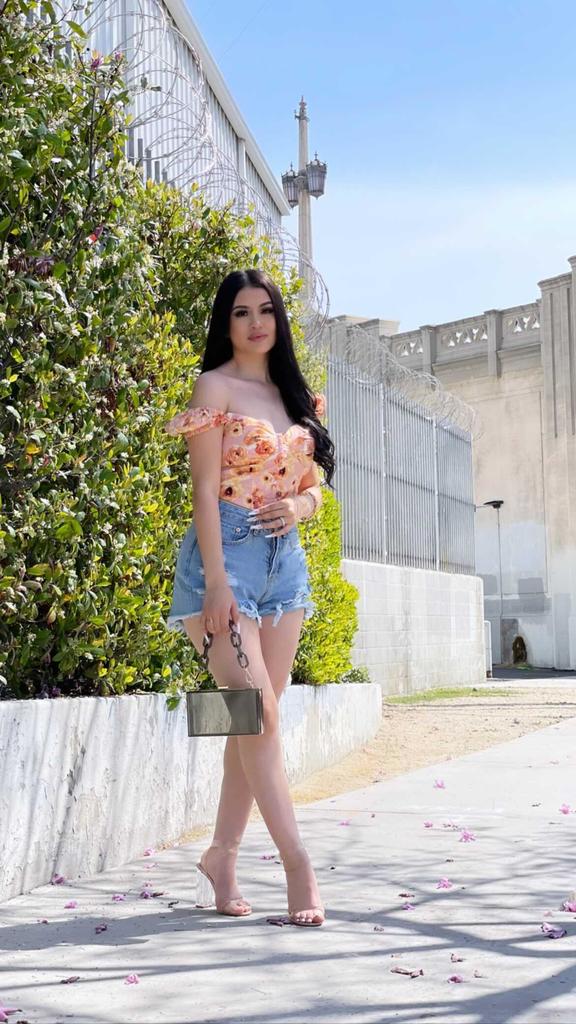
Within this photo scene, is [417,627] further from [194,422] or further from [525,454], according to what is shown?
[525,454]

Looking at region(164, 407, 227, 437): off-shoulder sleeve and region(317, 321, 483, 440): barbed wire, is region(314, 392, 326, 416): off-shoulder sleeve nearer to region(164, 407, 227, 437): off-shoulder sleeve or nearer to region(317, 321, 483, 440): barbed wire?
region(164, 407, 227, 437): off-shoulder sleeve

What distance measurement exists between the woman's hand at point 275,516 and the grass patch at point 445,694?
33.9 ft

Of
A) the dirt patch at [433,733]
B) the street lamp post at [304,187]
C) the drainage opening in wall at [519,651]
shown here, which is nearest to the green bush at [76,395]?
the dirt patch at [433,733]

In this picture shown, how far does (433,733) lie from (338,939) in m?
6.97

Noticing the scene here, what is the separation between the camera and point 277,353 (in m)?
3.93

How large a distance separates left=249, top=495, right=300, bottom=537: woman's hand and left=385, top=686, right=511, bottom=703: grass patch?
1032 cm

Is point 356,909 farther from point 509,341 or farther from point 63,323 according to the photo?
point 509,341

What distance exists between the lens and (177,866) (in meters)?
4.61

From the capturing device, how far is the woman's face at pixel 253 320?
384cm

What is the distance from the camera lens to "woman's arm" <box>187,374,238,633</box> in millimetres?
3484

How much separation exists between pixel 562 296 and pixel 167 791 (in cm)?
2297

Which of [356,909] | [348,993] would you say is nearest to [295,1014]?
[348,993]

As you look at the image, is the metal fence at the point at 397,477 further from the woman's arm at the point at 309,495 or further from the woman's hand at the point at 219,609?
the woman's hand at the point at 219,609

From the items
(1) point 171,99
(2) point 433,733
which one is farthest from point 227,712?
(2) point 433,733
